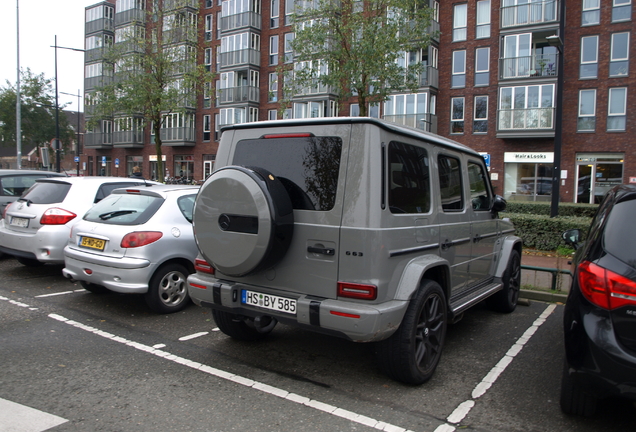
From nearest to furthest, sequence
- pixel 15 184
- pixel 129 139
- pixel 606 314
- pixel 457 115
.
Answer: pixel 606 314 < pixel 15 184 < pixel 457 115 < pixel 129 139

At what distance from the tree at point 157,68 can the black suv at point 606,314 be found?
19500 millimetres

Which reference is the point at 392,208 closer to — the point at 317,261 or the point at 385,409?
the point at 317,261

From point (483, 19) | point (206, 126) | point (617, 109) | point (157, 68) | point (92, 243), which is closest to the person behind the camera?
point (92, 243)

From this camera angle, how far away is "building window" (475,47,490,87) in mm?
31311

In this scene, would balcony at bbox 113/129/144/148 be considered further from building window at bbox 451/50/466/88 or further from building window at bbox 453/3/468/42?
building window at bbox 453/3/468/42

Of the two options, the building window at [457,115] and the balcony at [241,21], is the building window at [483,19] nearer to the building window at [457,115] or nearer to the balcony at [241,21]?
the building window at [457,115]

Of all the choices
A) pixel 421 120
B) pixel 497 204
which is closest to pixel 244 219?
pixel 497 204

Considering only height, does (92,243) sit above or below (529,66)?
below

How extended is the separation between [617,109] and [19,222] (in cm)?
2911

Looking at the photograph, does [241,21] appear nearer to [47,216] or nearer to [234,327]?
[47,216]

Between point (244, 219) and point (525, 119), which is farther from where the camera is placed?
point (525, 119)

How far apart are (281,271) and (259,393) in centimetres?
94

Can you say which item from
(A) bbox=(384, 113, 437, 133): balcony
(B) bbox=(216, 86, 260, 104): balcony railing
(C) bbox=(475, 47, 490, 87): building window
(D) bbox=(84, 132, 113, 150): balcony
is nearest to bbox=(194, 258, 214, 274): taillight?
(A) bbox=(384, 113, 437, 133): balcony

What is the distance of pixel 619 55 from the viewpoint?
27.8 metres
